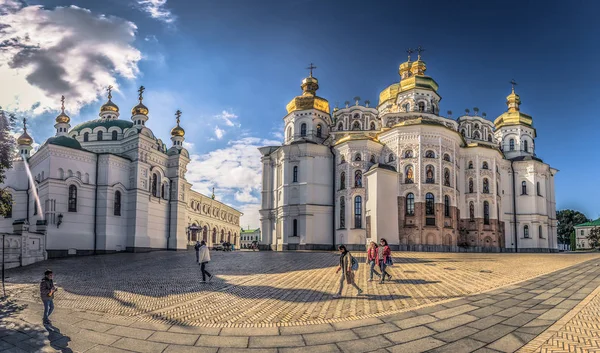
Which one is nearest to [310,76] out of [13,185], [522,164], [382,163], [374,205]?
[382,163]

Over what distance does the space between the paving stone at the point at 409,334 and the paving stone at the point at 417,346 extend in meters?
0.18

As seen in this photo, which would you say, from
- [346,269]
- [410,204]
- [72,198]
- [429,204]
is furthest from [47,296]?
[429,204]

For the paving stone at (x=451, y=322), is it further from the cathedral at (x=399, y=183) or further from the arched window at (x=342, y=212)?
the arched window at (x=342, y=212)

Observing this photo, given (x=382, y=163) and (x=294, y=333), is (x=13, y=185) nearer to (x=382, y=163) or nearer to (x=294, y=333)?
(x=382, y=163)

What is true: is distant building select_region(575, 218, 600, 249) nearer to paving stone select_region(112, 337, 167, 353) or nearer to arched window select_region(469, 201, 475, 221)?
arched window select_region(469, 201, 475, 221)

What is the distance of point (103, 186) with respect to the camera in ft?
122

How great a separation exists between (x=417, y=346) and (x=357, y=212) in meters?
33.8

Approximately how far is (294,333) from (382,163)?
34.5 m

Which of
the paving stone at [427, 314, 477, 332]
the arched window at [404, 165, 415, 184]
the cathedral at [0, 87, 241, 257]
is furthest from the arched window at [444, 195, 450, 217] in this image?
the paving stone at [427, 314, 477, 332]

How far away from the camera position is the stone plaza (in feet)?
24.3

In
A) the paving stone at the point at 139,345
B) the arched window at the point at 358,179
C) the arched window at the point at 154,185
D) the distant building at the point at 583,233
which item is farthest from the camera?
the distant building at the point at 583,233

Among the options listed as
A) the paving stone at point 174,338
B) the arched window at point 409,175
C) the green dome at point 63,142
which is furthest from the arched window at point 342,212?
the paving stone at point 174,338

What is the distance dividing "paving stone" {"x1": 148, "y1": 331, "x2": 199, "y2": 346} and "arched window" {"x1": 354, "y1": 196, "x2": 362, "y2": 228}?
33.3 m

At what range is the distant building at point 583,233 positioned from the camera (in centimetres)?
8606
